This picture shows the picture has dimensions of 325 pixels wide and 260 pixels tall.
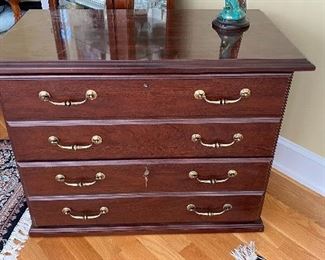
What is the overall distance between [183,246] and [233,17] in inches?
31.9

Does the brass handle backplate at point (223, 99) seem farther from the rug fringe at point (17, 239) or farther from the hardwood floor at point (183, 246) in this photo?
the rug fringe at point (17, 239)

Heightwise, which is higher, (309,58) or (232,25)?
(232,25)

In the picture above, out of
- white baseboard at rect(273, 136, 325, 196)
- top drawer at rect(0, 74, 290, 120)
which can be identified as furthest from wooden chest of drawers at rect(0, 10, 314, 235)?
white baseboard at rect(273, 136, 325, 196)

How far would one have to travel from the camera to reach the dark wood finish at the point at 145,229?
1265mm

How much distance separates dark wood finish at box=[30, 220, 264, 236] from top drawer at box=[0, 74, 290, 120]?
0.47 meters

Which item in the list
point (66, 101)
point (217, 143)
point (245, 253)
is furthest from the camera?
point (245, 253)

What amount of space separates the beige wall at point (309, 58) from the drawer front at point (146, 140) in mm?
393

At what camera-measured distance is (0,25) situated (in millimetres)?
2883

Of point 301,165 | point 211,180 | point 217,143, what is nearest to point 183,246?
point 211,180

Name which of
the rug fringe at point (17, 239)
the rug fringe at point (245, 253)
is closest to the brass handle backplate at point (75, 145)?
the rug fringe at point (17, 239)

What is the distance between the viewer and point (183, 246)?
49.3 inches

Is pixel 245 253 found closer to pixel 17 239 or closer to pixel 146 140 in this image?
pixel 146 140

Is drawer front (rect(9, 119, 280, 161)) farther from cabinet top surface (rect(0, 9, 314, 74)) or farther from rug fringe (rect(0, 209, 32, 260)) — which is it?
rug fringe (rect(0, 209, 32, 260))

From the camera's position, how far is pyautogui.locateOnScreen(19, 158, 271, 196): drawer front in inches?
44.0
